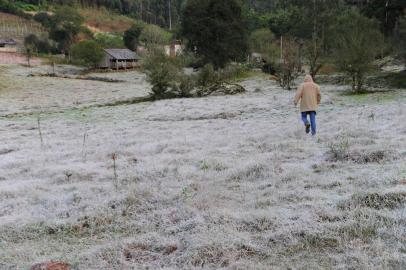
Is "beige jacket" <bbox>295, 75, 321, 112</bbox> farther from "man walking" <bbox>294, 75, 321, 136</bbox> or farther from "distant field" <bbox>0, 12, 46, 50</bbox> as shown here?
"distant field" <bbox>0, 12, 46, 50</bbox>

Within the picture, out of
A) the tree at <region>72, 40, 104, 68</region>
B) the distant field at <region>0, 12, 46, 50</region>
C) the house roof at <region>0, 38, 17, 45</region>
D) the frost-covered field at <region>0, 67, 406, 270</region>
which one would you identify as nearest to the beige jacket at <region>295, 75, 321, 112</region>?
the frost-covered field at <region>0, 67, 406, 270</region>

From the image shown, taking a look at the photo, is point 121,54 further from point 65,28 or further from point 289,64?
point 289,64

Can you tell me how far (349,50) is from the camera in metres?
27.6

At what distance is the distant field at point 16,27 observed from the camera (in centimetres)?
9584

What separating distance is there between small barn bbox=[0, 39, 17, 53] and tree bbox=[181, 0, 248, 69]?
44393mm

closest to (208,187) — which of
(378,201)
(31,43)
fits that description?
(378,201)

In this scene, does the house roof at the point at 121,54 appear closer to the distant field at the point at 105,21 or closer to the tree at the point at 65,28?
the tree at the point at 65,28

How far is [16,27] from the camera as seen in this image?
334 feet

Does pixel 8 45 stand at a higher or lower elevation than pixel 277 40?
higher

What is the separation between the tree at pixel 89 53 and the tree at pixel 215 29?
62.9 feet

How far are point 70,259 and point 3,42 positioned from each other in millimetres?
91006

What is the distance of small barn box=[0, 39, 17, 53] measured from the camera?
266ft

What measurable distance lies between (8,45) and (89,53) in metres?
30.4

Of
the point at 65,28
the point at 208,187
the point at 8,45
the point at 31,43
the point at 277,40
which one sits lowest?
the point at 208,187
